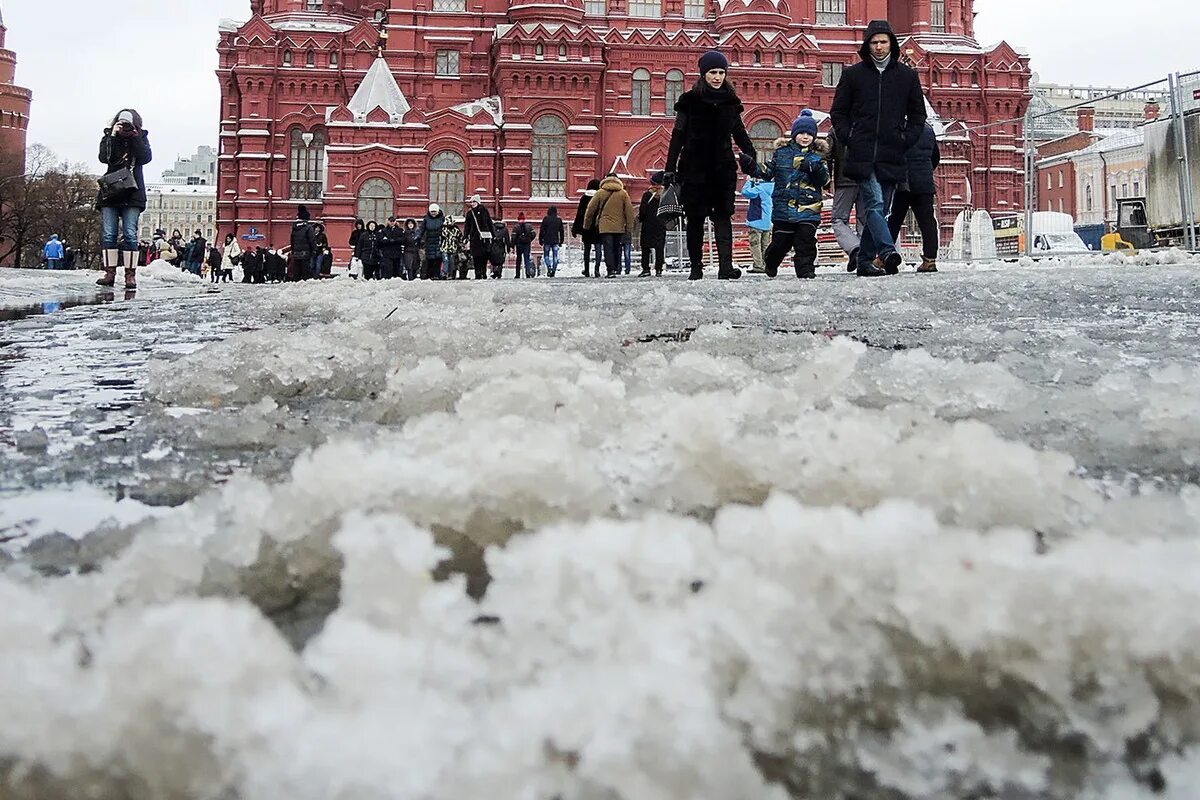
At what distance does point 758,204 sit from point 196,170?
130839mm

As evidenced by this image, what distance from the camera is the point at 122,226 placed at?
31.2 ft

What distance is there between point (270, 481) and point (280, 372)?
1117 millimetres

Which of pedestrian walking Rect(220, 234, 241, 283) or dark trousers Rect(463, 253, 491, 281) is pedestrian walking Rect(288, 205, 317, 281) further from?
pedestrian walking Rect(220, 234, 241, 283)

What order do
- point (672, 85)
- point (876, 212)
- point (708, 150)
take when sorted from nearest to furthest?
point (876, 212), point (708, 150), point (672, 85)

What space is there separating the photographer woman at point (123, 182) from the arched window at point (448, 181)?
25088 millimetres

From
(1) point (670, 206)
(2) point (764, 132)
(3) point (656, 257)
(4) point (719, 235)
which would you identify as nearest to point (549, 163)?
(2) point (764, 132)

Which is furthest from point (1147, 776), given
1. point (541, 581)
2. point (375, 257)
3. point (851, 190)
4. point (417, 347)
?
point (375, 257)

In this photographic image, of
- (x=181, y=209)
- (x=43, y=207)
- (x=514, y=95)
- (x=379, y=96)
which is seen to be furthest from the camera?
(x=181, y=209)

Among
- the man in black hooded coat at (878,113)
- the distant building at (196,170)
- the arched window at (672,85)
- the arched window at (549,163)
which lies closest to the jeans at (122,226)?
the man in black hooded coat at (878,113)

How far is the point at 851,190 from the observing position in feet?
29.1

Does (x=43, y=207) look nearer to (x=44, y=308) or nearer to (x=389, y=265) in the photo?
(x=389, y=265)

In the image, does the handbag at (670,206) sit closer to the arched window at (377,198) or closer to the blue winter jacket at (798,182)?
the blue winter jacket at (798,182)

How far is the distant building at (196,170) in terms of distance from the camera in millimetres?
125375

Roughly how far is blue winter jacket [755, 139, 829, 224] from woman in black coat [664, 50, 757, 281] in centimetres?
31
